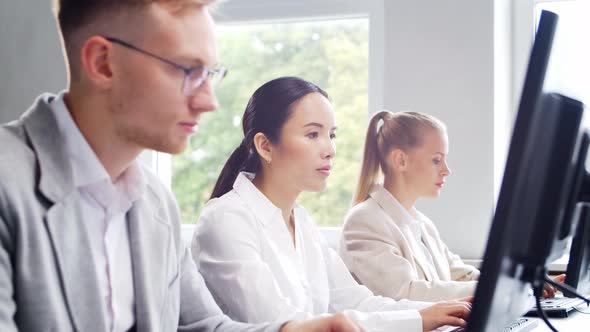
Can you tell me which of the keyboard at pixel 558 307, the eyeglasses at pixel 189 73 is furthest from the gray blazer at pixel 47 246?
the keyboard at pixel 558 307

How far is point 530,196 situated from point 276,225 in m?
1.24

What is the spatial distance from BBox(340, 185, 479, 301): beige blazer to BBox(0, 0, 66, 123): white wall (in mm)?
2016

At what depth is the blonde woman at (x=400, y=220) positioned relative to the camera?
2398 millimetres

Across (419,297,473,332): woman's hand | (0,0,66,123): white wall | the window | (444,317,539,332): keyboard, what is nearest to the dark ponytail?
(419,297,473,332): woman's hand

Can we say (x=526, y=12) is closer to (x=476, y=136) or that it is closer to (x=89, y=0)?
(x=476, y=136)

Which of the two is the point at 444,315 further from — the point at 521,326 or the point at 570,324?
the point at 570,324

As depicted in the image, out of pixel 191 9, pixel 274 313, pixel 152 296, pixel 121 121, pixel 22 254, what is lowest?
pixel 274 313

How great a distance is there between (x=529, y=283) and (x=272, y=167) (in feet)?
4.14

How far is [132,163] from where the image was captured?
129cm

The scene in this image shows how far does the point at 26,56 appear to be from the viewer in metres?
3.92

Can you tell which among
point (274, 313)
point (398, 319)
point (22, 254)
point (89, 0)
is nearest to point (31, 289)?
point (22, 254)

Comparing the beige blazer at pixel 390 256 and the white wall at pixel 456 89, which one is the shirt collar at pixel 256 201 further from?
the white wall at pixel 456 89

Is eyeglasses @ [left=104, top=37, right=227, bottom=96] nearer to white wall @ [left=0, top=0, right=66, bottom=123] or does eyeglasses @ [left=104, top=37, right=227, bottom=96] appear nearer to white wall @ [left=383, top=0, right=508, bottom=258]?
white wall @ [left=383, top=0, right=508, bottom=258]

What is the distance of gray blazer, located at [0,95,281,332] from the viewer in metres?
1.06
